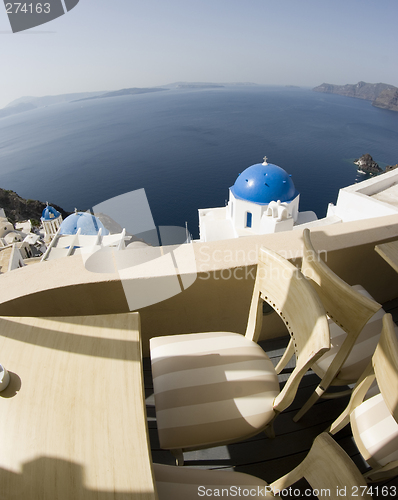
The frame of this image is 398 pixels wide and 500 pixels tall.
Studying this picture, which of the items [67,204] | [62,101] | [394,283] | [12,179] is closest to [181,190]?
[67,204]

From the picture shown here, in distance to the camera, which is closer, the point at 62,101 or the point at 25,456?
the point at 25,456

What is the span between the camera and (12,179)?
44.0 meters

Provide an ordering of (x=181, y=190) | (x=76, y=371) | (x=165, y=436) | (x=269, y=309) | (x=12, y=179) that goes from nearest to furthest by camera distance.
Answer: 1. (x=76, y=371)
2. (x=165, y=436)
3. (x=269, y=309)
4. (x=181, y=190)
5. (x=12, y=179)

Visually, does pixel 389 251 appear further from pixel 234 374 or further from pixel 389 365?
pixel 234 374

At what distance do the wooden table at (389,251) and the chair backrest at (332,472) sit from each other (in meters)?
0.93

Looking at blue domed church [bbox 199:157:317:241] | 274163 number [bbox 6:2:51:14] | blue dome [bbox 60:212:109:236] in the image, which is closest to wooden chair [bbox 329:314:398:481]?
274163 number [bbox 6:2:51:14]

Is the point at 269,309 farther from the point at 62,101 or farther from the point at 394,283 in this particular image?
the point at 62,101

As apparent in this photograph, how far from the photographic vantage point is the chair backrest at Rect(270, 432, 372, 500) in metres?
0.52

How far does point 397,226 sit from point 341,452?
1335mm

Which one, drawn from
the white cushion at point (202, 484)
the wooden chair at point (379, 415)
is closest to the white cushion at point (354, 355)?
the wooden chair at point (379, 415)

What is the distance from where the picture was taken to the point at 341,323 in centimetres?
104

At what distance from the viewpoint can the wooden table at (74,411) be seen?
583 mm

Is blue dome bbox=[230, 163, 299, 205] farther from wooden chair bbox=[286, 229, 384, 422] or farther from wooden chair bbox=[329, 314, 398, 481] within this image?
wooden chair bbox=[329, 314, 398, 481]

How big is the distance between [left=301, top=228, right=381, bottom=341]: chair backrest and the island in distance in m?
94.3
